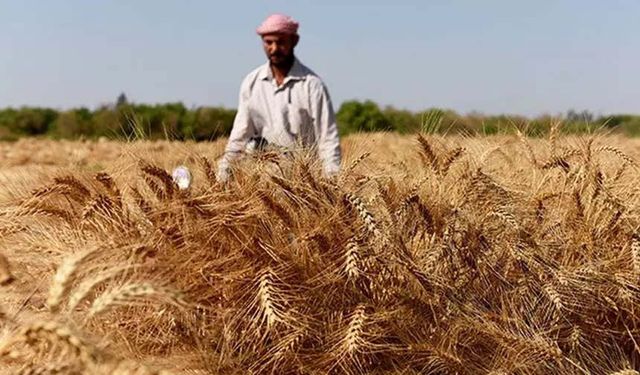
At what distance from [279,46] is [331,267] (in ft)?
7.25

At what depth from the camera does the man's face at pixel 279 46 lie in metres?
4.47

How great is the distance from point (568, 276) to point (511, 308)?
251 millimetres

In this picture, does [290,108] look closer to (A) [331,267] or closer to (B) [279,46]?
(B) [279,46]

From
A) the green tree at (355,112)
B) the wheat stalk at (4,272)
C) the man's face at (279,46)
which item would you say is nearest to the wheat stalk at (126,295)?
the wheat stalk at (4,272)

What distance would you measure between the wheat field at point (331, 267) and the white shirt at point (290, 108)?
1.39m

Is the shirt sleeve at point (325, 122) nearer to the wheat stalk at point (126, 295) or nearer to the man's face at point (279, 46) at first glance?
the man's face at point (279, 46)

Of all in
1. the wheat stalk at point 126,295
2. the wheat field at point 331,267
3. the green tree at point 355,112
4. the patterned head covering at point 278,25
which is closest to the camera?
the wheat stalk at point 126,295

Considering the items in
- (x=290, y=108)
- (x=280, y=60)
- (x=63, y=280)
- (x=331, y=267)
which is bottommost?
(x=331, y=267)

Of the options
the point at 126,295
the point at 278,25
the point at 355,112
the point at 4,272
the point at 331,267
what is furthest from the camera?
the point at 355,112

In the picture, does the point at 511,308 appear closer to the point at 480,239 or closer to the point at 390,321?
the point at 480,239

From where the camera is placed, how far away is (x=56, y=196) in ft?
9.49

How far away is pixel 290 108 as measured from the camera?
456cm

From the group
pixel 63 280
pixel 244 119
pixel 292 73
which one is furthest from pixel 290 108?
pixel 63 280

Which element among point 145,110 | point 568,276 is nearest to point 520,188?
point 568,276
